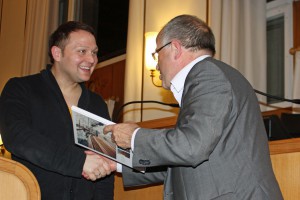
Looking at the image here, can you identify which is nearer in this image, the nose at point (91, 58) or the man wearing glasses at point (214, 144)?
the man wearing glasses at point (214, 144)

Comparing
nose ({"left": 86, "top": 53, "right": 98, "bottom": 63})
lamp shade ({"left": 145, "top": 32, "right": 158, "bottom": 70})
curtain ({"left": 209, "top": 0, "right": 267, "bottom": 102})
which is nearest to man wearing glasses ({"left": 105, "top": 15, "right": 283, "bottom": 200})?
nose ({"left": 86, "top": 53, "right": 98, "bottom": 63})

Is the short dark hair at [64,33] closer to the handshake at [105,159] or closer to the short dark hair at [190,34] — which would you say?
the handshake at [105,159]

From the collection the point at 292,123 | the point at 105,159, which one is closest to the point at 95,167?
the point at 105,159

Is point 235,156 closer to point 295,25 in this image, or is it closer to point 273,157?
point 273,157

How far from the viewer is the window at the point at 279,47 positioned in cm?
477

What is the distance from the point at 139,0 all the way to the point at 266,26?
6.49ft

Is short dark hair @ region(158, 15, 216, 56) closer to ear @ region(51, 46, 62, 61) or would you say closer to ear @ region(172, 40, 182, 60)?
ear @ region(172, 40, 182, 60)

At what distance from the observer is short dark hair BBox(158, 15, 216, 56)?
2.13 m

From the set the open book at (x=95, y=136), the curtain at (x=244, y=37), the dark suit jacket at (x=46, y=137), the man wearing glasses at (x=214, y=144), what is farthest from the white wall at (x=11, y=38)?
the man wearing glasses at (x=214, y=144)

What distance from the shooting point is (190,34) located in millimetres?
2133

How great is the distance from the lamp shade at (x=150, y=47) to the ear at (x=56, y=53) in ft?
8.97

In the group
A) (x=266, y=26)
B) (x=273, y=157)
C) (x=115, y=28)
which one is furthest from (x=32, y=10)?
(x=273, y=157)

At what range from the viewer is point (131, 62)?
6133 millimetres

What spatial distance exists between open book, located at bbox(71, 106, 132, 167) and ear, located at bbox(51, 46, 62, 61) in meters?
0.71
